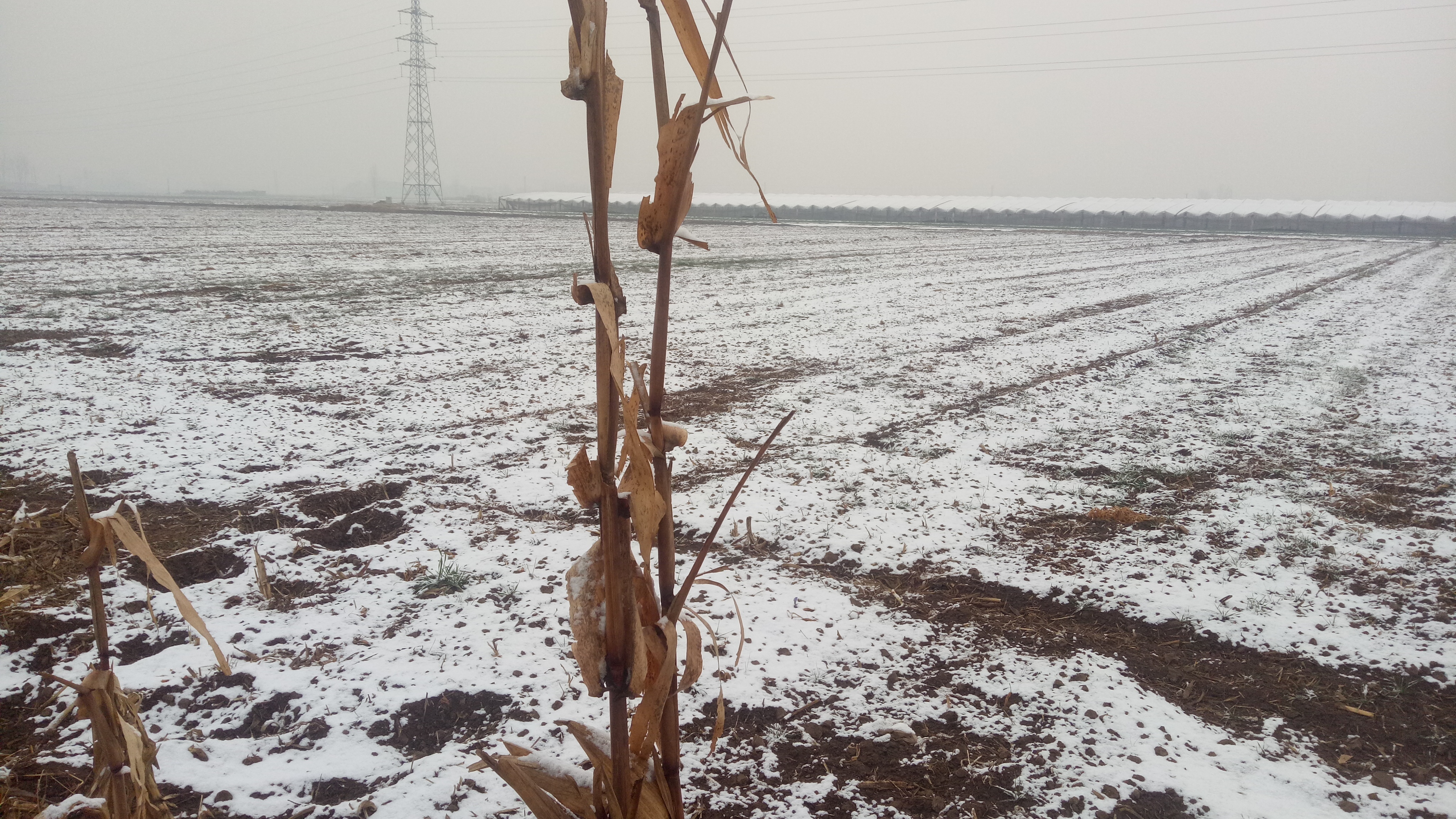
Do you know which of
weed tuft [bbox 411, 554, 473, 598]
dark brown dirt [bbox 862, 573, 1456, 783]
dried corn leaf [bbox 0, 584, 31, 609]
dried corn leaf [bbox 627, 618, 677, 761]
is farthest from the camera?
weed tuft [bbox 411, 554, 473, 598]

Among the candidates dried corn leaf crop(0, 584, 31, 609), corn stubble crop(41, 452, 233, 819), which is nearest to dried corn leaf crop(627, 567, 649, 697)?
corn stubble crop(41, 452, 233, 819)

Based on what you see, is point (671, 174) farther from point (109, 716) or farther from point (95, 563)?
point (109, 716)

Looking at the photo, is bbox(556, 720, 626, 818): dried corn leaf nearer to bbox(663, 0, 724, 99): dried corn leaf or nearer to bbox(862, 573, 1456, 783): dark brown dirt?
bbox(663, 0, 724, 99): dried corn leaf

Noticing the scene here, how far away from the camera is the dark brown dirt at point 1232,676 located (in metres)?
2.20

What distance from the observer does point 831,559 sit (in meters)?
3.41

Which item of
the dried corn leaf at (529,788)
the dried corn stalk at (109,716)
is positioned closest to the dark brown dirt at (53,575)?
the dried corn stalk at (109,716)

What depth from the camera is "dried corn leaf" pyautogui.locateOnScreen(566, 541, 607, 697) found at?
73 cm

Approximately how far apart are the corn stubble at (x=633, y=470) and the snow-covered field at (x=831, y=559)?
97 cm

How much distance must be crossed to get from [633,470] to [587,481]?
6 centimetres

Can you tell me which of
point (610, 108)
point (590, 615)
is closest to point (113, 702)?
point (590, 615)

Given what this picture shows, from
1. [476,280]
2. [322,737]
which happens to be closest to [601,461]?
[322,737]

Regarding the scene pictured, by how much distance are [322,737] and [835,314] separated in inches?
379

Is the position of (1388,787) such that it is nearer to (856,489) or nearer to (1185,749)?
(1185,749)

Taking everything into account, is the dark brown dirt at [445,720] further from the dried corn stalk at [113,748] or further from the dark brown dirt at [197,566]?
the dark brown dirt at [197,566]
